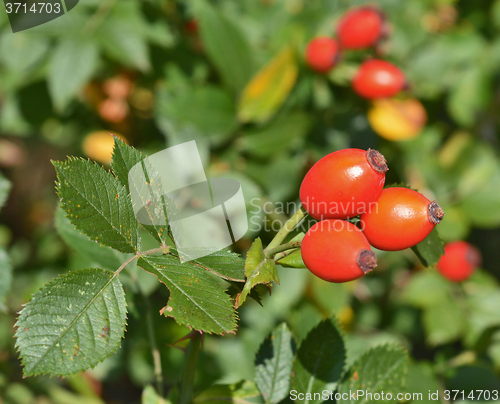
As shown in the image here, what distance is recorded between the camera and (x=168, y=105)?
226cm

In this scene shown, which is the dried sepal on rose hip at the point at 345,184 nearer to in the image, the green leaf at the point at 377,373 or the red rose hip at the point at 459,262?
the green leaf at the point at 377,373

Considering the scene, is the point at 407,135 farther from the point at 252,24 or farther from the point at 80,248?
the point at 80,248

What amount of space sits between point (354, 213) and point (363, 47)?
1.53 m

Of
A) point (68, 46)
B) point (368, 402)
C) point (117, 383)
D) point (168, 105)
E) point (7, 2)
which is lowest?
point (117, 383)

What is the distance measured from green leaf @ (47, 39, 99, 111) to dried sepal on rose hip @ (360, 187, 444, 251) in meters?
1.91

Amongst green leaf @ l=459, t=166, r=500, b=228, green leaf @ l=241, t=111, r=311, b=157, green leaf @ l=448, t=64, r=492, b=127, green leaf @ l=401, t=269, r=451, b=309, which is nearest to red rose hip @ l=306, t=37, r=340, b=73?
green leaf @ l=241, t=111, r=311, b=157

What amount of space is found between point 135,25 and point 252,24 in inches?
32.6

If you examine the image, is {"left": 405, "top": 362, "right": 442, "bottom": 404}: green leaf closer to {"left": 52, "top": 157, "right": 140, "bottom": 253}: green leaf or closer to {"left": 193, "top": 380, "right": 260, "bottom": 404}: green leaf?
{"left": 193, "top": 380, "right": 260, "bottom": 404}: green leaf

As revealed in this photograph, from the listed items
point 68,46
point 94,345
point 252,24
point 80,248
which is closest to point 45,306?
point 94,345

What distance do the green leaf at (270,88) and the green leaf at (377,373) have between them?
147 centimetres

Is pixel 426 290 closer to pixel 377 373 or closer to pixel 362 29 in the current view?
pixel 377 373

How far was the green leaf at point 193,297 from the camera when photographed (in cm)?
85

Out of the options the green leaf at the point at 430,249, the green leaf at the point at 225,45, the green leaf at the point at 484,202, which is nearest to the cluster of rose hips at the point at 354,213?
the green leaf at the point at 430,249

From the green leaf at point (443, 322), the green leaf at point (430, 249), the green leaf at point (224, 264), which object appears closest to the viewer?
the green leaf at point (224, 264)
